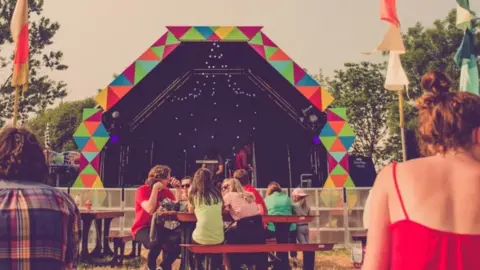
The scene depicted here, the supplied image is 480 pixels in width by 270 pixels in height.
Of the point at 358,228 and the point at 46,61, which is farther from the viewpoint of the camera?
the point at 46,61

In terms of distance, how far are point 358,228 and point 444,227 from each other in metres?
10.2

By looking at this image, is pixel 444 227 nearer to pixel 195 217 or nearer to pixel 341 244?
pixel 195 217

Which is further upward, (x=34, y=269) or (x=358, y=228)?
(x=34, y=269)

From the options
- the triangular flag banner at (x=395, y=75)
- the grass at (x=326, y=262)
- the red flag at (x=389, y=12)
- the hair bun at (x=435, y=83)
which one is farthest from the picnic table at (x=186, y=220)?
the hair bun at (x=435, y=83)

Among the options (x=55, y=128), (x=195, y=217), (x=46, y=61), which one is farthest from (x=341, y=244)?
(x=55, y=128)

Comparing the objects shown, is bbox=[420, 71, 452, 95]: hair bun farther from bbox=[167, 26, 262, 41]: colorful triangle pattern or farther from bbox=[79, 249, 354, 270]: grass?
bbox=[167, 26, 262, 41]: colorful triangle pattern

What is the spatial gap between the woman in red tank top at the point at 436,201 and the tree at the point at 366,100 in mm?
28060

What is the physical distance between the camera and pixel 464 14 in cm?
584

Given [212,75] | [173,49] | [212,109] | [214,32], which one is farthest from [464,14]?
[212,109]

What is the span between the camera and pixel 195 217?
20.1 feet

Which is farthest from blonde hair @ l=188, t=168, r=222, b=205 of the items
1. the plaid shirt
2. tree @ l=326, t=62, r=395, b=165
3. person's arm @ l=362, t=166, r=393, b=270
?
tree @ l=326, t=62, r=395, b=165

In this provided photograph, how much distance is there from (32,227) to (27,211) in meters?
0.07

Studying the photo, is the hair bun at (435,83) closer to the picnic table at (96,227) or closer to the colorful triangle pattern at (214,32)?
the picnic table at (96,227)

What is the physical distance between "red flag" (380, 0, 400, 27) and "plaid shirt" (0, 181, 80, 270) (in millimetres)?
4367
